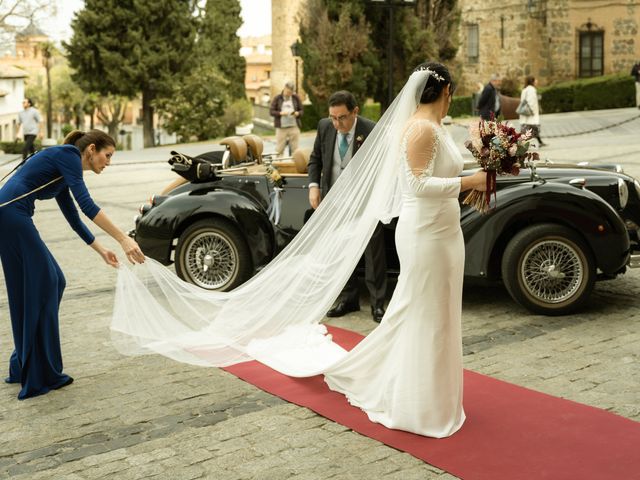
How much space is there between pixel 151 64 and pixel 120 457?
124 feet

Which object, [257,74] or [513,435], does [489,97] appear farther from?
[257,74]

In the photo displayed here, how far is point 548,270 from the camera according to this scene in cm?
754

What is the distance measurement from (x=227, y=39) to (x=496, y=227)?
5037 cm

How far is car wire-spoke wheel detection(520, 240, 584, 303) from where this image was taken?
24.7ft

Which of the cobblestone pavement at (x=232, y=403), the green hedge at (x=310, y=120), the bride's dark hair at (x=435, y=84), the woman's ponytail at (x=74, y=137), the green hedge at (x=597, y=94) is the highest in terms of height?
the green hedge at (x=597, y=94)

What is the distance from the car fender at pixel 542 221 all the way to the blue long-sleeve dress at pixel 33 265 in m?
3.33

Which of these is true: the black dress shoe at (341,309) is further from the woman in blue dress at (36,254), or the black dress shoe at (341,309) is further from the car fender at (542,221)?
the woman in blue dress at (36,254)

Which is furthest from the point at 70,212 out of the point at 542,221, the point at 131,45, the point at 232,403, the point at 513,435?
the point at 131,45

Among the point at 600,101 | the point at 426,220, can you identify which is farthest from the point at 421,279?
the point at 600,101

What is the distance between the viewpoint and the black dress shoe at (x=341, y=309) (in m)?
7.89

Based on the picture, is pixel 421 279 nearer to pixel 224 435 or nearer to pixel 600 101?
pixel 224 435

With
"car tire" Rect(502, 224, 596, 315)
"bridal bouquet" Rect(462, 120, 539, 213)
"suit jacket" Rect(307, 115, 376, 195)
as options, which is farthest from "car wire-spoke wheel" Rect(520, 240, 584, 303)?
"bridal bouquet" Rect(462, 120, 539, 213)

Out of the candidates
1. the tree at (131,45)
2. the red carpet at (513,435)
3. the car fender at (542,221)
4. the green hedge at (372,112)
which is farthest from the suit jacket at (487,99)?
the tree at (131,45)

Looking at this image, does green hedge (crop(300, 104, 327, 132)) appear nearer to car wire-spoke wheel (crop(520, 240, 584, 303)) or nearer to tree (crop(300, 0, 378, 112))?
tree (crop(300, 0, 378, 112))
